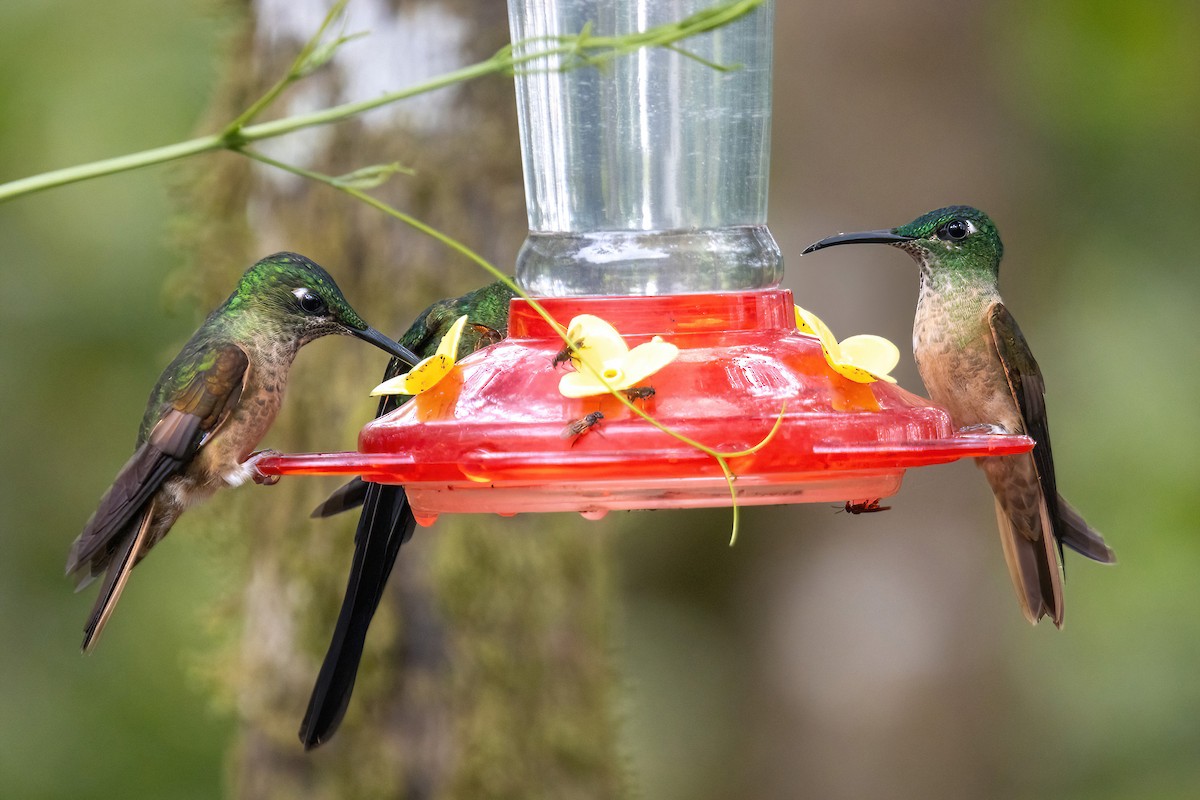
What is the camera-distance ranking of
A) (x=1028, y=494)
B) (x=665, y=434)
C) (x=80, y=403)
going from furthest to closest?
(x=80, y=403) < (x=1028, y=494) < (x=665, y=434)

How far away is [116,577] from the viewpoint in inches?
129

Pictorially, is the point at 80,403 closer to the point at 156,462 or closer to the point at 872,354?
the point at 156,462

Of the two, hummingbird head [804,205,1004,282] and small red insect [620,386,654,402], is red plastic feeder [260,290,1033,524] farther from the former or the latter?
hummingbird head [804,205,1004,282]

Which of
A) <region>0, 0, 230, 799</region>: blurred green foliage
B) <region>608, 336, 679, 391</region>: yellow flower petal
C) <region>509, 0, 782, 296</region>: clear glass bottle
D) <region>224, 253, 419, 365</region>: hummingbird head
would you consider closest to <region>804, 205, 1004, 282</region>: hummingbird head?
<region>509, 0, 782, 296</region>: clear glass bottle

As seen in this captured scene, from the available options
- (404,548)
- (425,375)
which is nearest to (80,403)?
(404,548)

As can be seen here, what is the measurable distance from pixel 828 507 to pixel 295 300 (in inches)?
149

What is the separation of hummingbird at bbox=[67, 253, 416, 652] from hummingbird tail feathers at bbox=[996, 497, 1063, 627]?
6.36 ft

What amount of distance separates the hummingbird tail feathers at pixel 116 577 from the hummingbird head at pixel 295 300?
1.96 feet

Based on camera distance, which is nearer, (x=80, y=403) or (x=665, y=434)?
(x=665, y=434)

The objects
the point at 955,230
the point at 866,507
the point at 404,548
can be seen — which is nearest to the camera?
the point at 866,507

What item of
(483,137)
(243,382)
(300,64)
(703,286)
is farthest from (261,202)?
(300,64)

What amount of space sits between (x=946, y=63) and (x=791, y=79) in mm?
757

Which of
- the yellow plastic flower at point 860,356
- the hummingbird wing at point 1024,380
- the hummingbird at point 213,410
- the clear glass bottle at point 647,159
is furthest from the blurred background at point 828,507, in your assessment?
the yellow plastic flower at point 860,356

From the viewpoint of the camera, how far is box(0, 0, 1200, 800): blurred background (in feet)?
21.1
